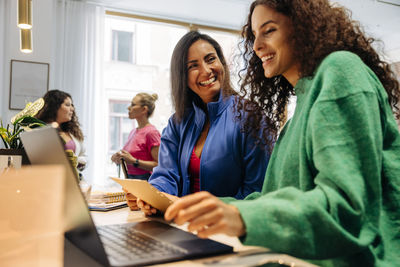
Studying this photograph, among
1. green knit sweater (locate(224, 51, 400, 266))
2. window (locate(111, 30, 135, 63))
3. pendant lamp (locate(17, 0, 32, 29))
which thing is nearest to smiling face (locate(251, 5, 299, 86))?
green knit sweater (locate(224, 51, 400, 266))

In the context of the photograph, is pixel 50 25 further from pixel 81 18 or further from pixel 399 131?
pixel 399 131

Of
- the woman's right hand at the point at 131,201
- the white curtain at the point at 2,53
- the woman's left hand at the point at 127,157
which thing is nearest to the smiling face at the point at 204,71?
the woman's right hand at the point at 131,201

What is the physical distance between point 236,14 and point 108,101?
2.23m

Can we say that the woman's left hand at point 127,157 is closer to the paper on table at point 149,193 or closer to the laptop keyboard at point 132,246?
the paper on table at point 149,193

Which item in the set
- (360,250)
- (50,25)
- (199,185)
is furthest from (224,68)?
(50,25)

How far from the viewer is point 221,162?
1.62 metres

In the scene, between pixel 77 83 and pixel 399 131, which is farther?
pixel 77 83

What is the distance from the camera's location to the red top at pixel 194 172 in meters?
1.69

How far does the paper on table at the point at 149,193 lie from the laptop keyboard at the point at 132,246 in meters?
0.17

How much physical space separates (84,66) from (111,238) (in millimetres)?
4285

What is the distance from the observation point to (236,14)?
209 inches

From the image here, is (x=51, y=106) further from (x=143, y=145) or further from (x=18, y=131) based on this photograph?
(x=18, y=131)

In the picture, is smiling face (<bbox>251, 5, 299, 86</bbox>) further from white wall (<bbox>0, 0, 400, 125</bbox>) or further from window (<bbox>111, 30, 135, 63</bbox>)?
window (<bbox>111, 30, 135, 63</bbox>)

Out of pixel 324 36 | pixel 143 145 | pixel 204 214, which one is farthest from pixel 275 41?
pixel 143 145
